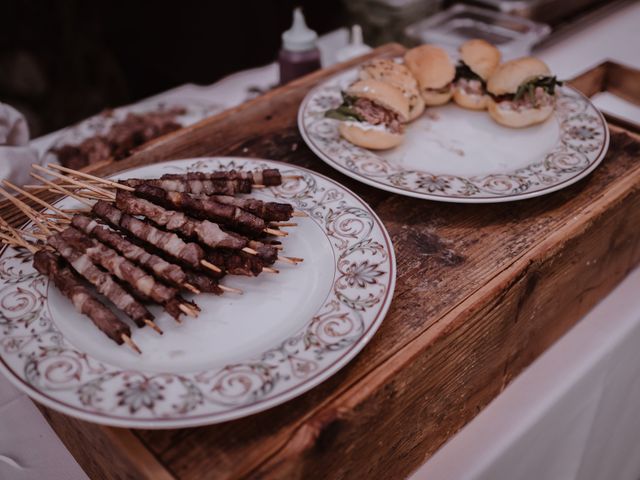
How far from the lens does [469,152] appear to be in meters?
1.81

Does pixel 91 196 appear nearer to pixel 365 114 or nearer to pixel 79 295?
pixel 79 295

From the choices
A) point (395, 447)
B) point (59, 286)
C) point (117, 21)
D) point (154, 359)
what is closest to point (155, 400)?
point (154, 359)

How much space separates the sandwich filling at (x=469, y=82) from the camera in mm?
2006

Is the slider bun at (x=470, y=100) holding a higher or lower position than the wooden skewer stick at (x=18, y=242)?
lower

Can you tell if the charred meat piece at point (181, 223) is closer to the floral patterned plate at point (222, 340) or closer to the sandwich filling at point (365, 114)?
the floral patterned plate at point (222, 340)

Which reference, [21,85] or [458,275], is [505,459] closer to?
[458,275]

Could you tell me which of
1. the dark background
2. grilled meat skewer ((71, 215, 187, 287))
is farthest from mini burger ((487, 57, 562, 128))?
the dark background

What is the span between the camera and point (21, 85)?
16.1ft

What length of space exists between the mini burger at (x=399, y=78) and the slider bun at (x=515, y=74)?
0.26 metres

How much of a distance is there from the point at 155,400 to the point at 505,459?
98 centimetres

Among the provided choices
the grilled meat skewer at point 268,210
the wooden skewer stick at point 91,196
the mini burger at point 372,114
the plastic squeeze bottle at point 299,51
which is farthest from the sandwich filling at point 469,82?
the wooden skewer stick at point 91,196

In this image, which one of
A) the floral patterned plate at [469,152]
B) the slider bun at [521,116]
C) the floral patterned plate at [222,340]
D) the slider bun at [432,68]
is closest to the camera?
the floral patterned plate at [222,340]

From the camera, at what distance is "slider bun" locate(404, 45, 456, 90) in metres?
1.97

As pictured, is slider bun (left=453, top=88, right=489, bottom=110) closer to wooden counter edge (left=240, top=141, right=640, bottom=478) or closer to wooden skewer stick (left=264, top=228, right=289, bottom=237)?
wooden counter edge (left=240, top=141, right=640, bottom=478)
